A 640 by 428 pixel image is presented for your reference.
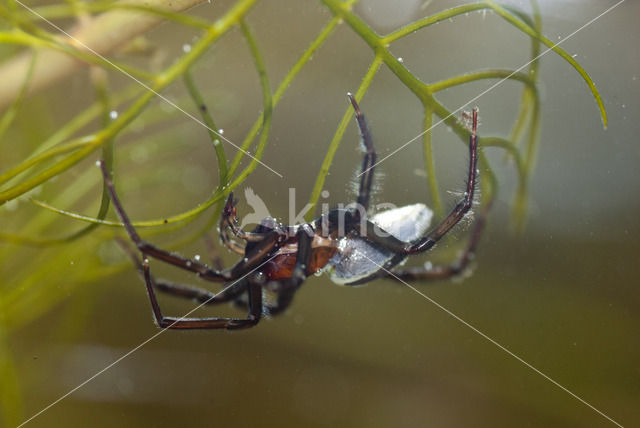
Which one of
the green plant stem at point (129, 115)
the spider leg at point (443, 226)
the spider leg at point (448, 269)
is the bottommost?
the spider leg at point (448, 269)

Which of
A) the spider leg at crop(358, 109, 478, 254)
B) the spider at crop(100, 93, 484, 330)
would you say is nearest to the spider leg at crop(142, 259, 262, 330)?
the spider at crop(100, 93, 484, 330)

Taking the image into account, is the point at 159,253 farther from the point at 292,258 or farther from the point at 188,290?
the point at 292,258

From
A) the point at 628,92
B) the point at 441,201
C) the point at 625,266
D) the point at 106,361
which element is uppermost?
the point at 628,92

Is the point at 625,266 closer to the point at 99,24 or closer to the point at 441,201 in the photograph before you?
the point at 441,201

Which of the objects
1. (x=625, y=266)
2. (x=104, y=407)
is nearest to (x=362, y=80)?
(x=625, y=266)

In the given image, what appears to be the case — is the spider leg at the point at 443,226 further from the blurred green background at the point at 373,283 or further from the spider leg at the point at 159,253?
the spider leg at the point at 159,253

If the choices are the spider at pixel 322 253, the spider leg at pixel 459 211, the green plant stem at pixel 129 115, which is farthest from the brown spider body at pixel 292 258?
the green plant stem at pixel 129 115

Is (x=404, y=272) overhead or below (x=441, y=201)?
below

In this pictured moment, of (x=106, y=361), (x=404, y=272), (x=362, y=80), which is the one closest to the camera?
(x=362, y=80)
